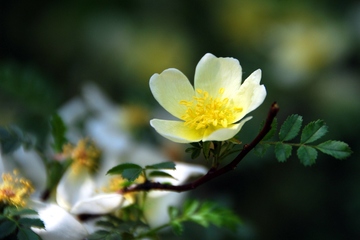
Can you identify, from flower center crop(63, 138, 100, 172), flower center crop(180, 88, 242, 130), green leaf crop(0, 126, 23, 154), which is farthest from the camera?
flower center crop(63, 138, 100, 172)

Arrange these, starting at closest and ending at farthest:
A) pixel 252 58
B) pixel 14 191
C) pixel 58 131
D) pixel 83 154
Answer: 1. pixel 14 191
2. pixel 58 131
3. pixel 83 154
4. pixel 252 58

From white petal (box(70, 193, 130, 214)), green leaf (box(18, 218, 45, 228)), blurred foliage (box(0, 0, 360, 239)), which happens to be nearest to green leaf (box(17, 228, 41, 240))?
green leaf (box(18, 218, 45, 228))

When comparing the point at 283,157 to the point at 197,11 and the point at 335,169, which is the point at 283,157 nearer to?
the point at 335,169

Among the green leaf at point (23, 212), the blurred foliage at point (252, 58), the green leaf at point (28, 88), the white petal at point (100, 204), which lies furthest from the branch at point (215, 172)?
the blurred foliage at point (252, 58)

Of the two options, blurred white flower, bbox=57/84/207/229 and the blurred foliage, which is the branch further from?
the blurred foliage

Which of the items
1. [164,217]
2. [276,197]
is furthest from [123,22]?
[164,217]

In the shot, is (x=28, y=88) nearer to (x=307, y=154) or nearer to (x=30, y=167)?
(x=30, y=167)

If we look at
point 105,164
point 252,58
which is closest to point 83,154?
point 105,164
